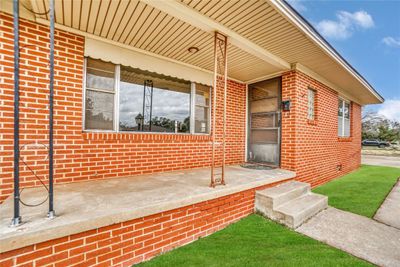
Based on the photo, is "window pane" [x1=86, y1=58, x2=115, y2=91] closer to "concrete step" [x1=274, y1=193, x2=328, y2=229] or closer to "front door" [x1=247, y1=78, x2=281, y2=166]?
"concrete step" [x1=274, y1=193, x2=328, y2=229]

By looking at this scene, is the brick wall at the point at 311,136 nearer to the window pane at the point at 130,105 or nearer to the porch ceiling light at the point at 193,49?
the porch ceiling light at the point at 193,49

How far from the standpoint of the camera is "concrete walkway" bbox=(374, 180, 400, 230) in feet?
11.0

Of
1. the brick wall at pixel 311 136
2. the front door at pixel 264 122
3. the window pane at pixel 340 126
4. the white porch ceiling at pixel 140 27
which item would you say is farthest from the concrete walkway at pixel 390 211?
the white porch ceiling at pixel 140 27

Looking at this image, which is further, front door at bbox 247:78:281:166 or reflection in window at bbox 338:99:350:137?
reflection in window at bbox 338:99:350:137

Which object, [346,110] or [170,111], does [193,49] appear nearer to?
[170,111]

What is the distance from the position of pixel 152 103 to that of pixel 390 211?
5.12 m

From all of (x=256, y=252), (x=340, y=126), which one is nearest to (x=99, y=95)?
(x=256, y=252)

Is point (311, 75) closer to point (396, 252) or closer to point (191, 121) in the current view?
point (191, 121)

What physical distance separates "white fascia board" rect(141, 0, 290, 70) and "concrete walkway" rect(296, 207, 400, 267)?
3237 millimetres

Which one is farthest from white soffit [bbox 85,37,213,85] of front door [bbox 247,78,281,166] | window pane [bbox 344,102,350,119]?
window pane [bbox 344,102,350,119]

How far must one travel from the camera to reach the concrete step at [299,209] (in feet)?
10.1

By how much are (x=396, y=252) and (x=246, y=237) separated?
1.83m

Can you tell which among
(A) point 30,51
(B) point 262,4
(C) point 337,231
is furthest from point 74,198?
(C) point 337,231

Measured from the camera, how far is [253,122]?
5.95m
